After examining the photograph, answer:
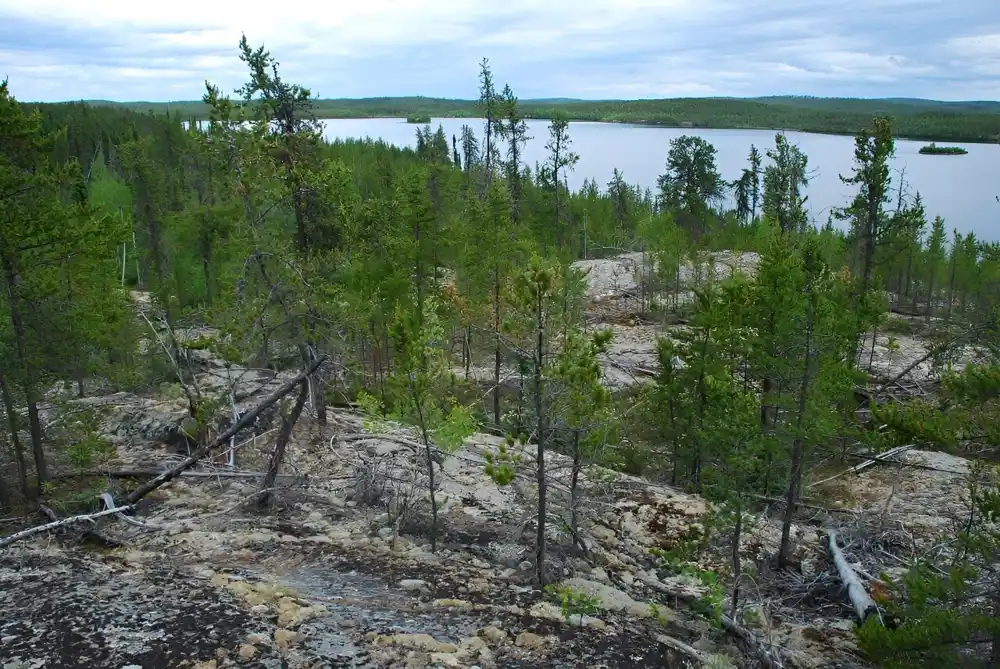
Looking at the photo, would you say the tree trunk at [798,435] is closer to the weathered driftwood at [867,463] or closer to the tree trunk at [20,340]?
the weathered driftwood at [867,463]

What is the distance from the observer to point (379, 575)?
9.70 m

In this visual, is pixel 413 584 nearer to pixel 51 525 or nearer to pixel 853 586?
pixel 51 525

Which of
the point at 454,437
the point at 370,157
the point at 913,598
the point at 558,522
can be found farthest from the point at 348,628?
the point at 370,157

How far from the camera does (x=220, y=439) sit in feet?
39.2

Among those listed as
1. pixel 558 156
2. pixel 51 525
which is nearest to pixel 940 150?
pixel 558 156

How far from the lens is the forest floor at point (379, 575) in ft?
24.4

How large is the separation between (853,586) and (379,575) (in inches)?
300

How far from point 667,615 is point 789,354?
5.90 metres

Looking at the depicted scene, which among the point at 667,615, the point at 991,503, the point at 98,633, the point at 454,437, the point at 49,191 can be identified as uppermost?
the point at 49,191

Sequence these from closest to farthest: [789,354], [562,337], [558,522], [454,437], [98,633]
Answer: [98,633], [562,337], [454,437], [558,522], [789,354]

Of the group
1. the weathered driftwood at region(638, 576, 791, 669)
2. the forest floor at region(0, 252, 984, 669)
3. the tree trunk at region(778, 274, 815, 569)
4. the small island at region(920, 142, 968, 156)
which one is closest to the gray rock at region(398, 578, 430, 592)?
the forest floor at region(0, 252, 984, 669)

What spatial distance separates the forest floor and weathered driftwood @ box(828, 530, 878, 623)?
0.27 m

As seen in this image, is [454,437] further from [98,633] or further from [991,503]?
[991,503]

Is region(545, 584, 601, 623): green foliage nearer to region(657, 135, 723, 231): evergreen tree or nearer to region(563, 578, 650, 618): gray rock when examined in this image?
region(563, 578, 650, 618): gray rock
